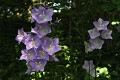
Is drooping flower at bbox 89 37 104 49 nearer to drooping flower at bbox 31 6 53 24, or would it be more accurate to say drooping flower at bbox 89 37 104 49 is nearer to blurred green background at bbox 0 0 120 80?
blurred green background at bbox 0 0 120 80

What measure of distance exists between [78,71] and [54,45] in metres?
1.98

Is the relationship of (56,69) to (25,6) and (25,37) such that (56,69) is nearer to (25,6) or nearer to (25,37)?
(25,37)

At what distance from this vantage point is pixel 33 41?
266 centimetres

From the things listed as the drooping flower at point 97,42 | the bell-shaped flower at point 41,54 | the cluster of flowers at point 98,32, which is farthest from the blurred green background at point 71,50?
the bell-shaped flower at point 41,54

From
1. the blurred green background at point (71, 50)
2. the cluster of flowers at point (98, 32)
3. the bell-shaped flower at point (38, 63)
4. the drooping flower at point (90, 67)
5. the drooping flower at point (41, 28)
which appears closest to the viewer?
the drooping flower at point (41, 28)

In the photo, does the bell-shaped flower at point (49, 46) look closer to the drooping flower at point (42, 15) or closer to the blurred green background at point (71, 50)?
the drooping flower at point (42, 15)

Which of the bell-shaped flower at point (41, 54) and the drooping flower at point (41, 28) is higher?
the drooping flower at point (41, 28)

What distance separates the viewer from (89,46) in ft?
10.3

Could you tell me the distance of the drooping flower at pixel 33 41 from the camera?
269 cm

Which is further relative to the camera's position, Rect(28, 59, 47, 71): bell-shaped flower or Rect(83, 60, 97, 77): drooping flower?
Rect(83, 60, 97, 77): drooping flower

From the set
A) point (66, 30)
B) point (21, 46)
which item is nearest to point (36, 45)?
point (21, 46)

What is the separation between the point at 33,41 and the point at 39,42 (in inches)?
3.1

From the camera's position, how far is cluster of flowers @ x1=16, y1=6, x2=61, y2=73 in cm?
270

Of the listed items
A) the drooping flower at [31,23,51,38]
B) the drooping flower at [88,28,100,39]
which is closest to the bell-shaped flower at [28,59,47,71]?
the drooping flower at [31,23,51,38]
